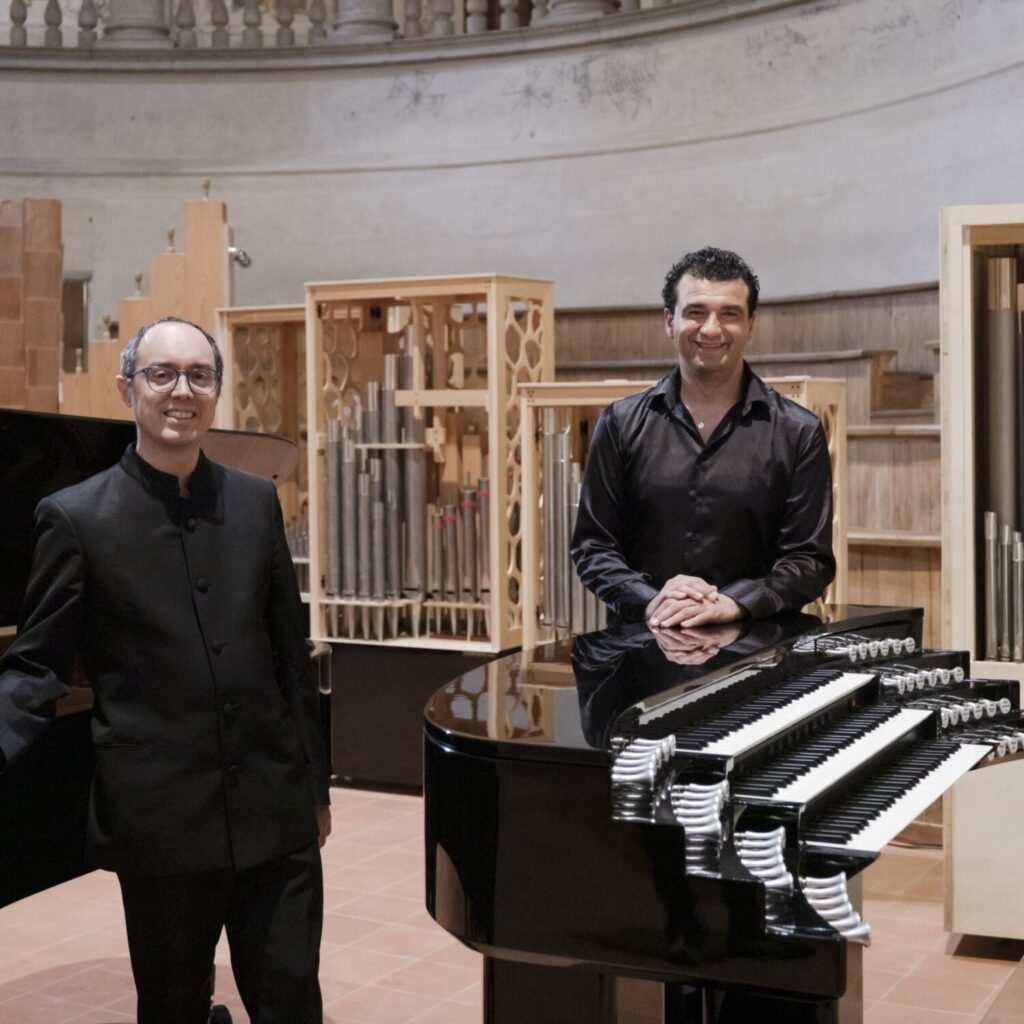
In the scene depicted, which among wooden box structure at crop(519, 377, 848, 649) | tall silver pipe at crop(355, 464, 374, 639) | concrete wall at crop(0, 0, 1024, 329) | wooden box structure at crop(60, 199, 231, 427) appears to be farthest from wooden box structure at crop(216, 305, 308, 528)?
concrete wall at crop(0, 0, 1024, 329)

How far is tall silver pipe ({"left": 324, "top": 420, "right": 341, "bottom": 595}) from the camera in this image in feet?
21.6

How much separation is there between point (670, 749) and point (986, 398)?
2.53 meters

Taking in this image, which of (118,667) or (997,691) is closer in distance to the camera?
(118,667)

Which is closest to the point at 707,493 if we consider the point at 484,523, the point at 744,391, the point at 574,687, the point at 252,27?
the point at 744,391

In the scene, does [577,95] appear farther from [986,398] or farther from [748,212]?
[986,398]

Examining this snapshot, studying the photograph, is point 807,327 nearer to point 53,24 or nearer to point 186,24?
point 186,24

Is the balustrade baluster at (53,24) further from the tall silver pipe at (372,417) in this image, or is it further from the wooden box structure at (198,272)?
the tall silver pipe at (372,417)

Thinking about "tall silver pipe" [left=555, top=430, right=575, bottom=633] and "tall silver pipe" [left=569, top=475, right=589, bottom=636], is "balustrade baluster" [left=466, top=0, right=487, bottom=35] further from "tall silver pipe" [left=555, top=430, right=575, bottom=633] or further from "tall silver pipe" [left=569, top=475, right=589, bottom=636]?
"tall silver pipe" [left=569, top=475, right=589, bottom=636]

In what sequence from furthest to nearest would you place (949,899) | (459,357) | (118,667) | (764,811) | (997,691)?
(459,357), (949,899), (997,691), (118,667), (764,811)

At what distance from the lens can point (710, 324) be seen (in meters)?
3.22

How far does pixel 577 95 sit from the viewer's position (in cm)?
980

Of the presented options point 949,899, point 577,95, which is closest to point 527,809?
point 949,899

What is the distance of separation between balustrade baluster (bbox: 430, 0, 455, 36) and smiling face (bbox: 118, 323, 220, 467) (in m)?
8.31

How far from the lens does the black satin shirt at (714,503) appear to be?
11.1 feet
